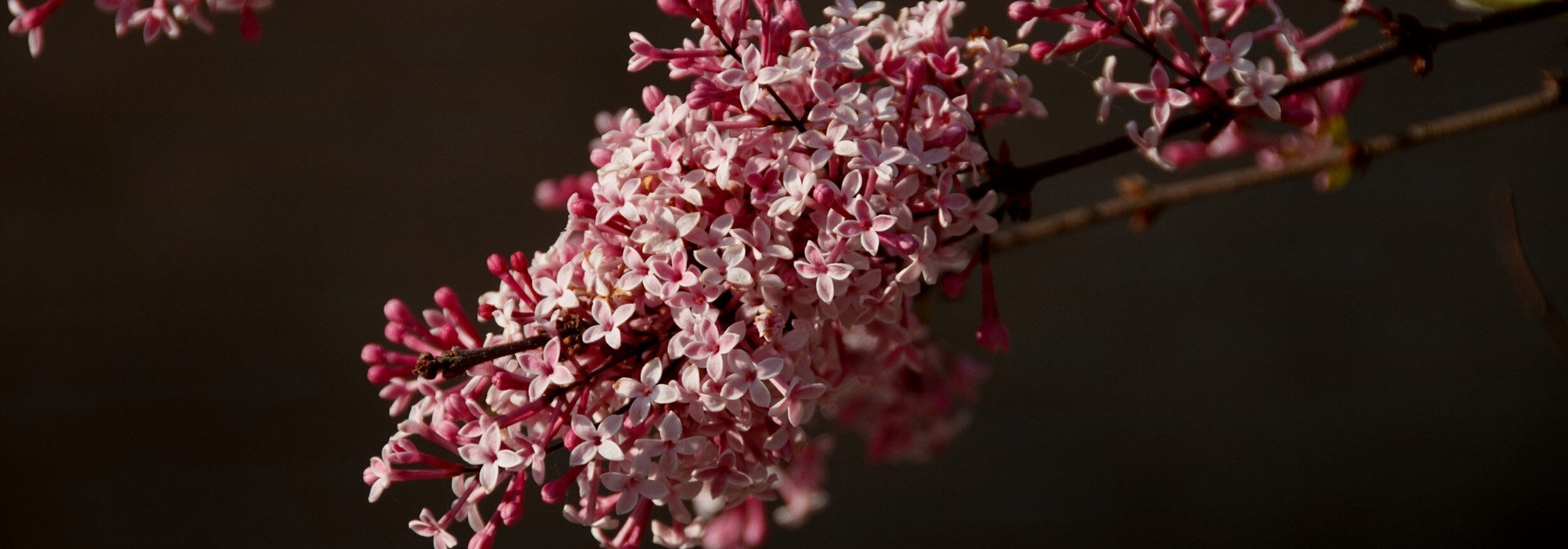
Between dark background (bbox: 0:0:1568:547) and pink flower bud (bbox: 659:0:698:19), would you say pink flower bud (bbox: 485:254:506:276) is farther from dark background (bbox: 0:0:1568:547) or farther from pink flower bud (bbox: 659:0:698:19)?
dark background (bbox: 0:0:1568:547)

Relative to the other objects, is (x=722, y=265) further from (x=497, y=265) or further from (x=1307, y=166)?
(x=1307, y=166)

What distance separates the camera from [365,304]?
2.06m

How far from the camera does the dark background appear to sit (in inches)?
77.5

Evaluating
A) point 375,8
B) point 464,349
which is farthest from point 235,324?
point 464,349

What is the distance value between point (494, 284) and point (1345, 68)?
168cm

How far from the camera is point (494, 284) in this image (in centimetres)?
200

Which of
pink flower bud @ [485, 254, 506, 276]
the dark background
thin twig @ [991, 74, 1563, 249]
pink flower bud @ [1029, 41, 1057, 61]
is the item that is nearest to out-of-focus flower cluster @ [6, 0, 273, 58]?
pink flower bud @ [485, 254, 506, 276]

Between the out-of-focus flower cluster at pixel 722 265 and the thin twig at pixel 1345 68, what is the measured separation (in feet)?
0.11

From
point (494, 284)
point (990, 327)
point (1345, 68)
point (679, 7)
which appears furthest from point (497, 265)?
point (494, 284)

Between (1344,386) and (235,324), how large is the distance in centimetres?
251

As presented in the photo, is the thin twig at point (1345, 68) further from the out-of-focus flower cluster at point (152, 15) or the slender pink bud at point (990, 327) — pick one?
the out-of-focus flower cluster at point (152, 15)

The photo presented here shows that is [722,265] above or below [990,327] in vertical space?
above

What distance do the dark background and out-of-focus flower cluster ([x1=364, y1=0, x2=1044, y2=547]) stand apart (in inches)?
57.1

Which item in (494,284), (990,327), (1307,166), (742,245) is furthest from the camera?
(494,284)
